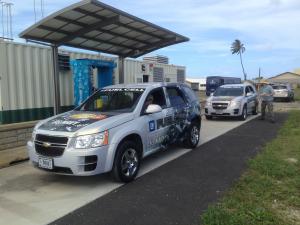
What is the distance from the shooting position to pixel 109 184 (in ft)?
21.1

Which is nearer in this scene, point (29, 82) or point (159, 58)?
point (29, 82)

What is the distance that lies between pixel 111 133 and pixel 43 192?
149 cm

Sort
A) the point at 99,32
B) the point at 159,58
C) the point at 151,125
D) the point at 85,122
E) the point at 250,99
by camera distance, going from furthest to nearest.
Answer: the point at 159,58 < the point at 250,99 < the point at 99,32 < the point at 151,125 < the point at 85,122

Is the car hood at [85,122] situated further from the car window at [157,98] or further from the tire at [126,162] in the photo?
the car window at [157,98]

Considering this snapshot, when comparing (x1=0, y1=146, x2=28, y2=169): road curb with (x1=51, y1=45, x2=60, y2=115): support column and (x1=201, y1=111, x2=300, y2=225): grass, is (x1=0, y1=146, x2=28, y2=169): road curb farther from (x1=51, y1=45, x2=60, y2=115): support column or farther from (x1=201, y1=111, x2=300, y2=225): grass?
(x1=201, y1=111, x2=300, y2=225): grass

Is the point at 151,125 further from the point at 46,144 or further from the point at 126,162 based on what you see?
the point at 46,144

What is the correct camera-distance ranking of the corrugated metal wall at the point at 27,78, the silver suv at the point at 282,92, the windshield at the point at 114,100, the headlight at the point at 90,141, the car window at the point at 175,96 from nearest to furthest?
the headlight at the point at 90,141
the windshield at the point at 114,100
the car window at the point at 175,96
the corrugated metal wall at the point at 27,78
the silver suv at the point at 282,92

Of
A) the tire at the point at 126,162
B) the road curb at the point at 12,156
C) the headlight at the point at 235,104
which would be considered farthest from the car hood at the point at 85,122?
the headlight at the point at 235,104

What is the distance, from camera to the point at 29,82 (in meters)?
11.2

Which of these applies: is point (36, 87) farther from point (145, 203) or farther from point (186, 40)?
point (145, 203)

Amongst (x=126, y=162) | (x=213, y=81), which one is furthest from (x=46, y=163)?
(x=213, y=81)

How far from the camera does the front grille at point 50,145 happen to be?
5.93m

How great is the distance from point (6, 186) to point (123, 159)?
2.14 metres

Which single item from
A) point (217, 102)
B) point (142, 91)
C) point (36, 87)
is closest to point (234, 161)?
point (142, 91)
